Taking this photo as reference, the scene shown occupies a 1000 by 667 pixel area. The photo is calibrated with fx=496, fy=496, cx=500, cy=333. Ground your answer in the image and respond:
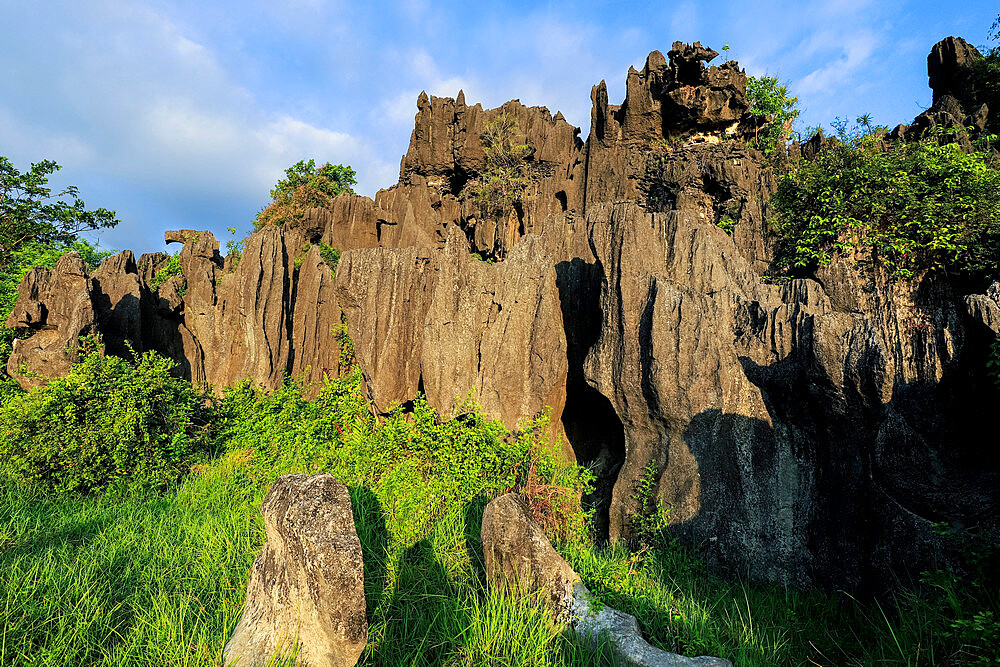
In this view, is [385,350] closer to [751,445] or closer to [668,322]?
[668,322]

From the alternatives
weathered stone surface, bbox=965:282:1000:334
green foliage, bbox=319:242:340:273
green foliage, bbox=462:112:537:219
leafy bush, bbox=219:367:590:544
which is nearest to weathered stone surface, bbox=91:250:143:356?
leafy bush, bbox=219:367:590:544

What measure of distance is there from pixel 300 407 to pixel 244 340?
2.89 metres

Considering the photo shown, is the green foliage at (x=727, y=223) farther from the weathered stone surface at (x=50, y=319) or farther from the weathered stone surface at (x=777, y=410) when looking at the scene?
the weathered stone surface at (x=50, y=319)

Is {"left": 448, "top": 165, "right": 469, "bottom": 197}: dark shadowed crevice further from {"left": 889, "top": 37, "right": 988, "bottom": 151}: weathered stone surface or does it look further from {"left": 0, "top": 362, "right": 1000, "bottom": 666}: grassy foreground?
{"left": 0, "top": 362, "right": 1000, "bottom": 666}: grassy foreground

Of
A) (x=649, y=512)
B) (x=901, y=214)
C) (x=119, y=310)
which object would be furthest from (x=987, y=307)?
(x=119, y=310)

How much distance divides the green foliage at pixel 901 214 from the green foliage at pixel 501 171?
1563cm

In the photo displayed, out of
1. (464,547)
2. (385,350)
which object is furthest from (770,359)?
(385,350)

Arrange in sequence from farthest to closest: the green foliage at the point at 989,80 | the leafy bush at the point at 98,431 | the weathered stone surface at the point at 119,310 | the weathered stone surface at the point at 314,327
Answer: the green foliage at the point at 989,80 < the weathered stone surface at the point at 119,310 < the weathered stone surface at the point at 314,327 < the leafy bush at the point at 98,431

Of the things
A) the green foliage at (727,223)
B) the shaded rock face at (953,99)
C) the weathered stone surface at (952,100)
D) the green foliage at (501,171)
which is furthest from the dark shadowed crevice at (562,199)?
the shaded rock face at (953,99)

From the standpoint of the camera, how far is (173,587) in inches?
197

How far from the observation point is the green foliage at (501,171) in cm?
2644

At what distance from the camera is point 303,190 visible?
29.7m

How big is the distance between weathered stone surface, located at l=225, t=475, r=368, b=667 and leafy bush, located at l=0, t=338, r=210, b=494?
578 cm

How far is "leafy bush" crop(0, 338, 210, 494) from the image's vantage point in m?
7.75
